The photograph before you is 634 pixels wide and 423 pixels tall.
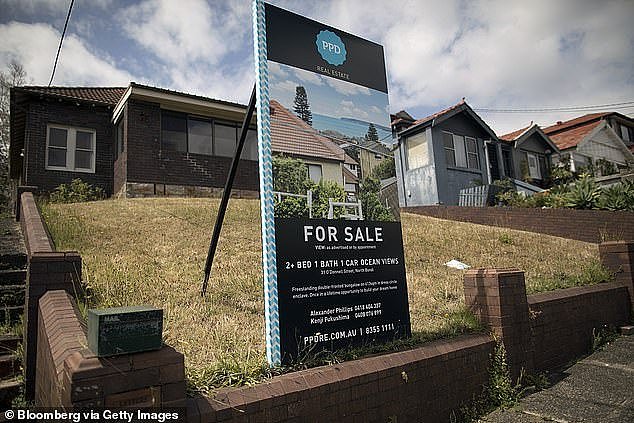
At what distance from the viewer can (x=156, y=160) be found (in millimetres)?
14617

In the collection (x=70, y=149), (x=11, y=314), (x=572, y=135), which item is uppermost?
(x=572, y=135)

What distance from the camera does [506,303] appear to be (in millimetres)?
5008

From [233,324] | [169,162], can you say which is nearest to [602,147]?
[169,162]

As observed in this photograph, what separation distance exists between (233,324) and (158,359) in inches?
84.0

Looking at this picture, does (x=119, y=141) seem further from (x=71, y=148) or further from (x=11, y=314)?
(x=11, y=314)

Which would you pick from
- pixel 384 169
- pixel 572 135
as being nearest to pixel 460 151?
pixel 572 135

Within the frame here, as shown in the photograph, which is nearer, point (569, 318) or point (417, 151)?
point (569, 318)

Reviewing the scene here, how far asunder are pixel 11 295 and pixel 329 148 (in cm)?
400

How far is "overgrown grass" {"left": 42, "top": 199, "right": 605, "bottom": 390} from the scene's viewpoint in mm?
3951

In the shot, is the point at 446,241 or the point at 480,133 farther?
the point at 480,133

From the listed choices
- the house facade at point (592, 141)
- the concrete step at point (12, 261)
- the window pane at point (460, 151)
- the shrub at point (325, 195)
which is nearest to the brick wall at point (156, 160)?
the concrete step at point (12, 261)

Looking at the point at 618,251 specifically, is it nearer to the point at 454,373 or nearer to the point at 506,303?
the point at 506,303

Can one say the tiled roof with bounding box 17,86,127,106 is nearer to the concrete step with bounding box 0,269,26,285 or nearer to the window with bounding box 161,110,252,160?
the window with bounding box 161,110,252,160

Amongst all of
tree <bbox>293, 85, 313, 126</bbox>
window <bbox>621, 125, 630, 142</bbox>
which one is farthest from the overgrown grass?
window <bbox>621, 125, 630, 142</bbox>
